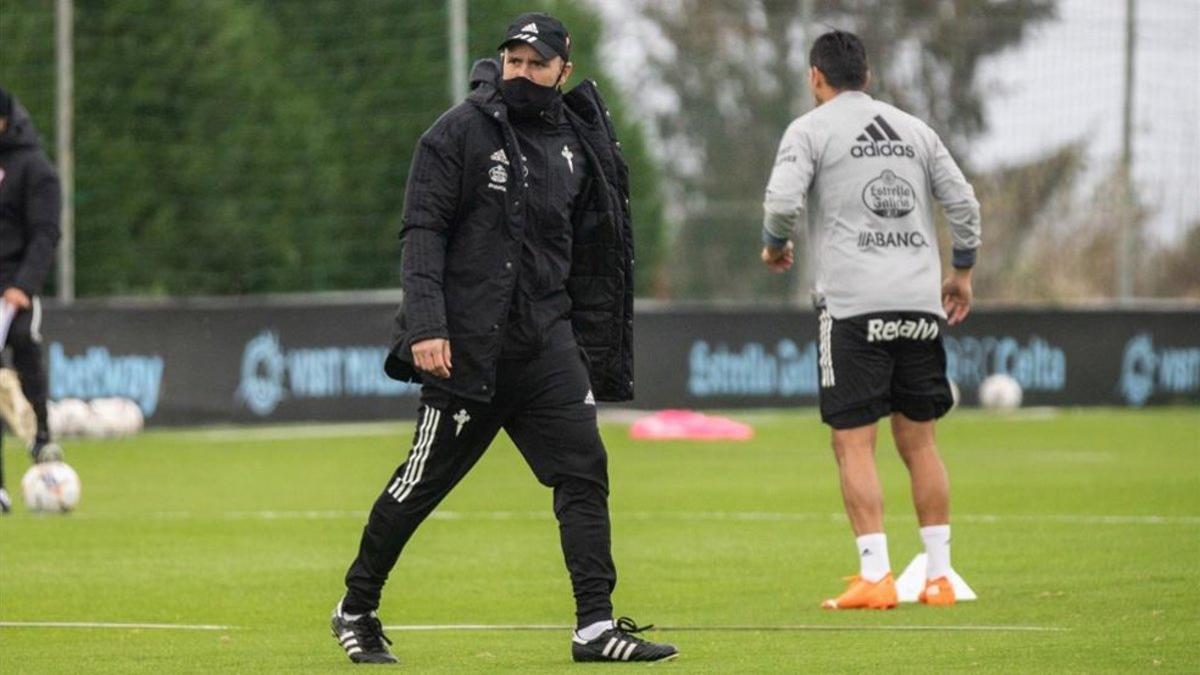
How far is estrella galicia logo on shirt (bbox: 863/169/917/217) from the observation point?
31.6 feet

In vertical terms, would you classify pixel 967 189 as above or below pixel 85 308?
above

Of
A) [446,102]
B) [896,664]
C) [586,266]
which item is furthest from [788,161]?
[446,102]

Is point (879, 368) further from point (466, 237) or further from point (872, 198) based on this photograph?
point (466, 237)

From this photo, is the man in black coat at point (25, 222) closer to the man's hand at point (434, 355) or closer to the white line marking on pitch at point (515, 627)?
the white line marking on pitch at point (515, 627)

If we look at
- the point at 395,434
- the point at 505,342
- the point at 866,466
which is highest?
the point at 505,342

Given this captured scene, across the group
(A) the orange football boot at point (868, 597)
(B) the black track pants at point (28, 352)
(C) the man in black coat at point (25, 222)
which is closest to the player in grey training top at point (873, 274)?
(A) the orange football boot at point (868, 597)

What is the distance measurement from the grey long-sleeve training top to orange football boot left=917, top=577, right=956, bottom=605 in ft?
3.29

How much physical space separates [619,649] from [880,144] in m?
2.76

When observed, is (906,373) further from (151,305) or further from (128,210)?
(128,210)

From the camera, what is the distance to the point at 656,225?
3005 centimetres

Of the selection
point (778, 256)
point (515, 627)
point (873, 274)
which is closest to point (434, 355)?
point (515, 627)

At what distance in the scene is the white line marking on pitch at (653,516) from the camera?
13258mm

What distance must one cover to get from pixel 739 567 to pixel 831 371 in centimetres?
171

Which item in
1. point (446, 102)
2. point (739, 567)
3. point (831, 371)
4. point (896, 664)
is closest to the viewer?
point (896, 664)
